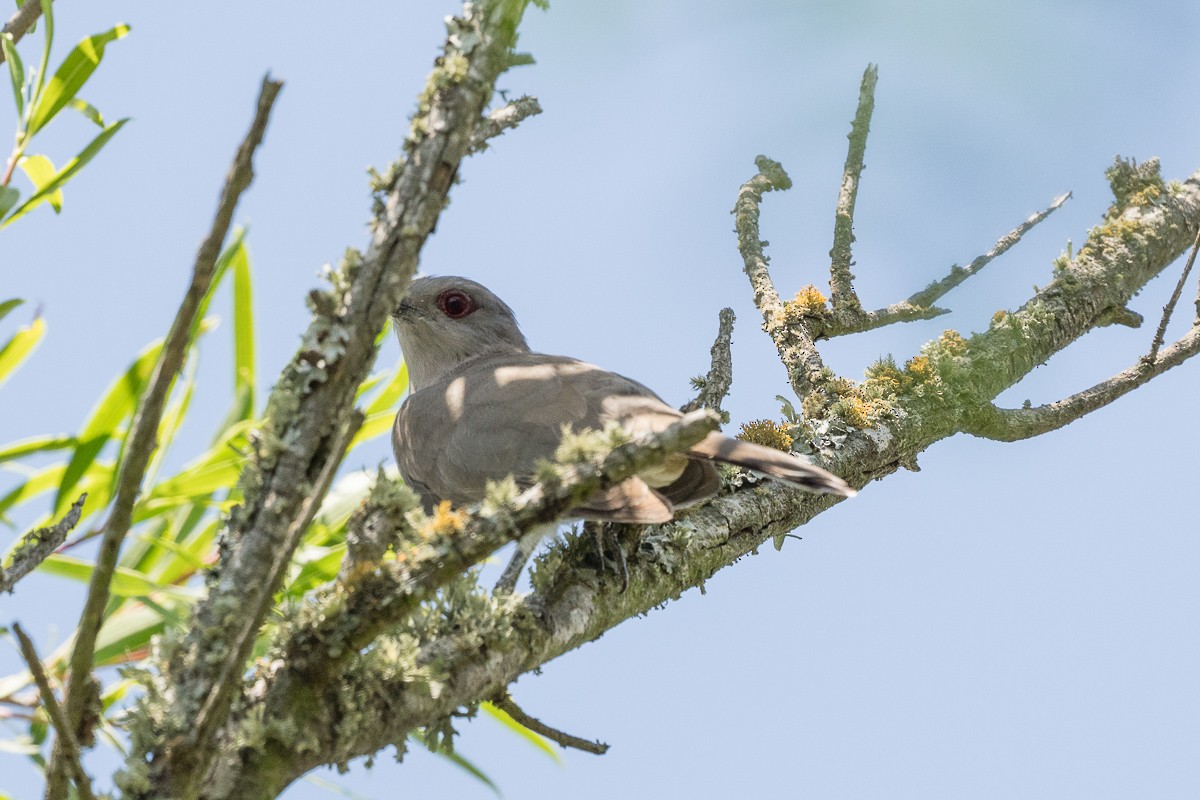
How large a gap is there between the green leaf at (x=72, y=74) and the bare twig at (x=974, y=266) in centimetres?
265

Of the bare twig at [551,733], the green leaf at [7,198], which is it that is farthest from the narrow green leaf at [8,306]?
the bare twig at [551,733]

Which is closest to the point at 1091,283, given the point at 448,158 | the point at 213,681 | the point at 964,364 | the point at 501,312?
the point at 964,364

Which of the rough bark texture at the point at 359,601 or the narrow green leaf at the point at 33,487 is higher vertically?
the narrow green leaf at the point at 33,487

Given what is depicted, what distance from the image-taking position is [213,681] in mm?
1771

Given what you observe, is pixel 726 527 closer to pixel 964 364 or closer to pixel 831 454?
pixel 831 454

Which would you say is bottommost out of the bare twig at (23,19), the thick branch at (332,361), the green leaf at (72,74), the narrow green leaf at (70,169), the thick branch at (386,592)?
the thick branch at (386,592)

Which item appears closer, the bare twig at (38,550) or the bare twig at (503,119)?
the bare twig at (503,119)

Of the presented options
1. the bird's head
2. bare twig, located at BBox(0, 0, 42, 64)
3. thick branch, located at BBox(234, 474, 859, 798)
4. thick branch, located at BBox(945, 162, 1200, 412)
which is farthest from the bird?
bare twig, located at BBox(0, 0, 42, 64)

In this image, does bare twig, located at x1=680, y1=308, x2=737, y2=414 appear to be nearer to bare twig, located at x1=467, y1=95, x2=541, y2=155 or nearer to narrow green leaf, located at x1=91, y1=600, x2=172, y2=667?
bare twig, located at x1=467, y1=95, x2=541, y2=155

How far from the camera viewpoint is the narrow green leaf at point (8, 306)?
9.54ft

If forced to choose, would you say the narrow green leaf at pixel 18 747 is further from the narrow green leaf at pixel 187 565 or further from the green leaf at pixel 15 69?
the green leaf at pixel 15 69

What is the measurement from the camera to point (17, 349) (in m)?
3.53

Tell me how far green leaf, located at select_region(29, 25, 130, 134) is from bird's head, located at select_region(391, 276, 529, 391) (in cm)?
190

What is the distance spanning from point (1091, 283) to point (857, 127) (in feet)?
3.97
